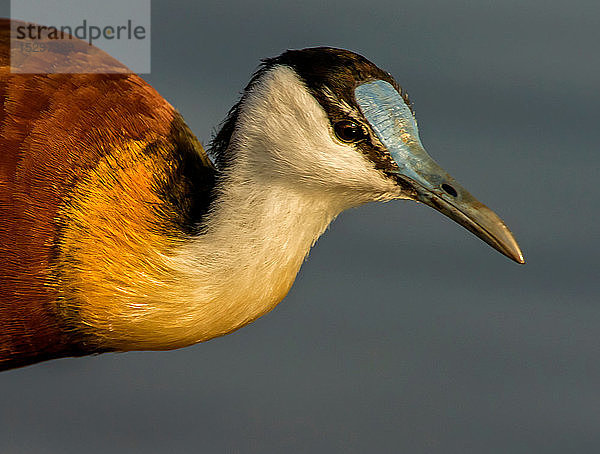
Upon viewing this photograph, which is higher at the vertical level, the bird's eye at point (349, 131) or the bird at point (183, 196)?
the bird's eye at point (349, 131)

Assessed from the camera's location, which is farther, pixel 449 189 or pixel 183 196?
pixel 183 196

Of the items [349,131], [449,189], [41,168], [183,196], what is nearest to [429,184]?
[449,189]

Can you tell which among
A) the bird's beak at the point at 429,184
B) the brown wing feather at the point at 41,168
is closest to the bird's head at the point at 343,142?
the bird's beak at the point at 429,184

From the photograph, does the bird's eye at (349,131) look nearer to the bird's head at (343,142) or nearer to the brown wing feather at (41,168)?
the bird's head at (343,142)

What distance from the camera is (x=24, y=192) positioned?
224 centimetres

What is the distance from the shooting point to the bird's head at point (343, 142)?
7.29 ft

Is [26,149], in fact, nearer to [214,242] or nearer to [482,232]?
[214,242]

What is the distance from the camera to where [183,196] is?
2326mm

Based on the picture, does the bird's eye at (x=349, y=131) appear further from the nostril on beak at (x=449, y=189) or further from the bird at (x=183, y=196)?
the nostril on beak at (x=449, y=189)

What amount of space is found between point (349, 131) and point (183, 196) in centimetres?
43

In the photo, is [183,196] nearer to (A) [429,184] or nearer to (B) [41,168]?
(B) [41,168]

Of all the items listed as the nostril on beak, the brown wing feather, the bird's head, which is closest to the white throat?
the bird's head

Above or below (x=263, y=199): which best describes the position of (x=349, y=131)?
above

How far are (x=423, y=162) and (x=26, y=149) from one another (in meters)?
0.92
